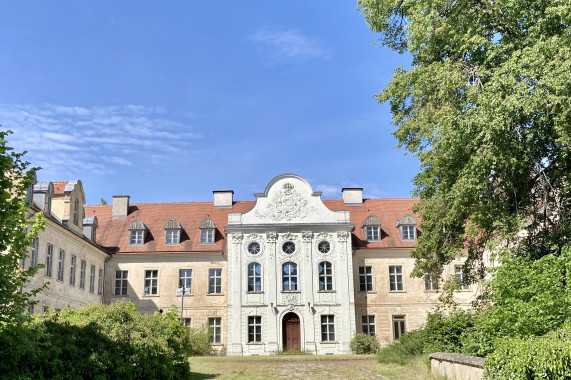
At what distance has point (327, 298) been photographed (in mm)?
33000

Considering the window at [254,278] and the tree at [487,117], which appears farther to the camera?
the window at [254,278]

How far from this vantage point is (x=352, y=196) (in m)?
38.8

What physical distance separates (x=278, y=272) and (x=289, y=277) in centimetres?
73

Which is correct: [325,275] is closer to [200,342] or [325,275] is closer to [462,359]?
[200,342]

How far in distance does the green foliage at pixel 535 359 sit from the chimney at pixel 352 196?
28.6m

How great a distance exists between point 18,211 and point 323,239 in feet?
86.3

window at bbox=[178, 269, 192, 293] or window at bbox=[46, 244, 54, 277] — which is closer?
window at bbox=[46, 244, 54, 277]

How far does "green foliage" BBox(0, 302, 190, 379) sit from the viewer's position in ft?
26.0

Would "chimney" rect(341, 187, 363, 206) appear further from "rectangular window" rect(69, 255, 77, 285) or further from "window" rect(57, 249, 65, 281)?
"window" rect(57, 249, 65, 281)

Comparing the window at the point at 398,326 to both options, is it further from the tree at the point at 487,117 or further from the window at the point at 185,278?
the tree at the point at 487,117

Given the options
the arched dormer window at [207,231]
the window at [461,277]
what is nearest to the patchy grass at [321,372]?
the window at [461,277]

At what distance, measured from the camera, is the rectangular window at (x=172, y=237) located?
35.9m

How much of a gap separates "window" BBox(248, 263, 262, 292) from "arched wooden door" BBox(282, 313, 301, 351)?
2391 mm

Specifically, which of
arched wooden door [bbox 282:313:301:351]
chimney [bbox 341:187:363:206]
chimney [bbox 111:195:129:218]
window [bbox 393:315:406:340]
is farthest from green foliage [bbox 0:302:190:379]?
chimney [bbox 341:187:363:206]
